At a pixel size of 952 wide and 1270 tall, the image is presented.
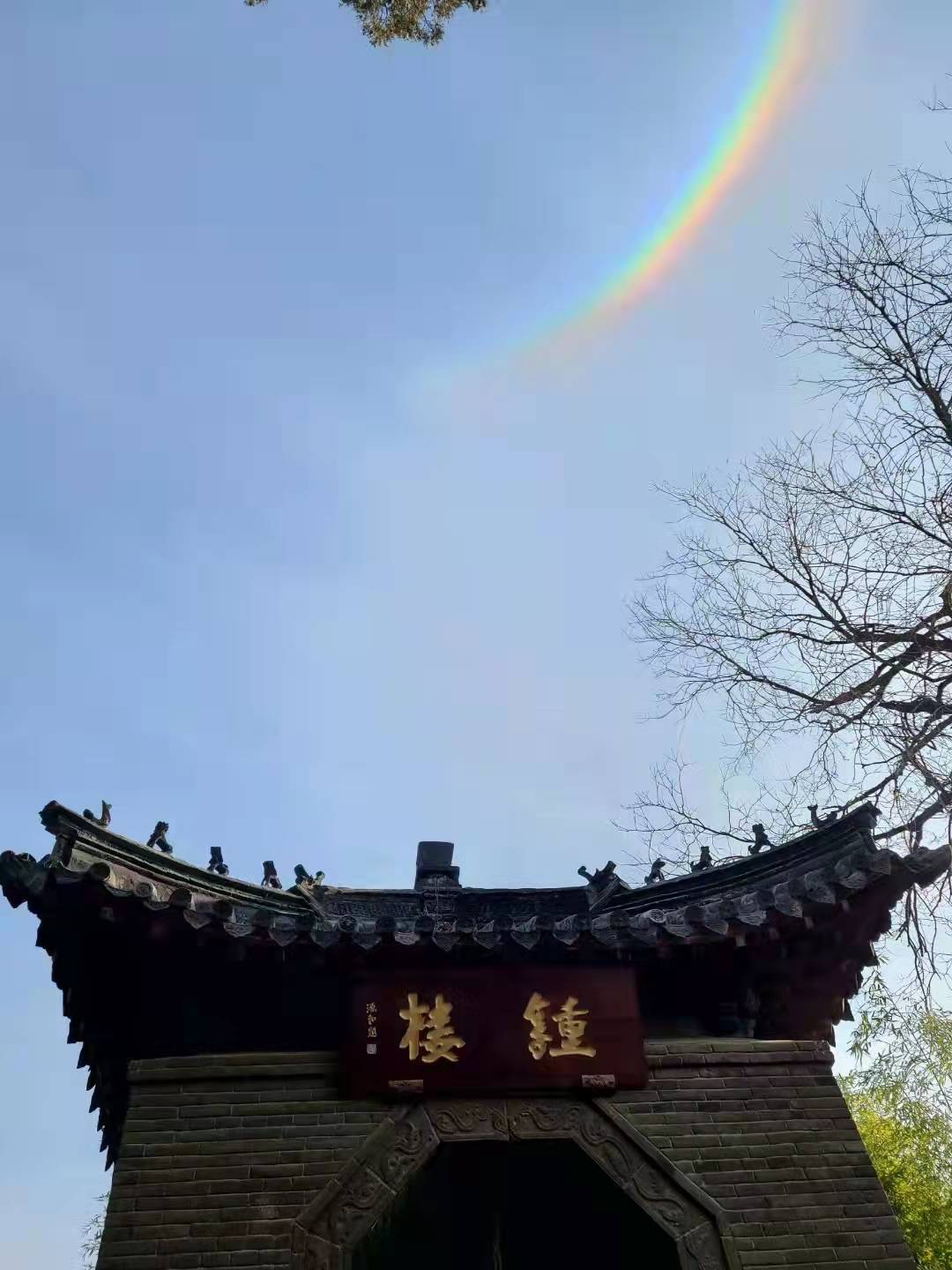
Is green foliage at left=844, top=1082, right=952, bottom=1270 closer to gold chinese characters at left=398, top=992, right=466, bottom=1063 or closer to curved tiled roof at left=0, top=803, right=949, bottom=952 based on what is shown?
curved tiled roof at left=0, top=803, right=949, bottom=952

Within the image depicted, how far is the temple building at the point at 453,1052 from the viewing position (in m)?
5.14

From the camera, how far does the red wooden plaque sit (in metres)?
5.64

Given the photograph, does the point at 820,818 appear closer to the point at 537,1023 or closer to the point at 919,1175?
the point at 537,1023

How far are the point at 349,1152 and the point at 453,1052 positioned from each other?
790mm

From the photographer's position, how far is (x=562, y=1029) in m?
5.81

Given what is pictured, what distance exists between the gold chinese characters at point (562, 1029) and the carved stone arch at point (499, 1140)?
0.26 m

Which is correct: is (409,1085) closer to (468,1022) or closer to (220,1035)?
(468,1022)

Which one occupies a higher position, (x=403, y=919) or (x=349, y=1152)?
(x=403, y=919)

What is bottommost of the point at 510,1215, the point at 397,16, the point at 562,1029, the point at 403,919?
the point at 510,1215

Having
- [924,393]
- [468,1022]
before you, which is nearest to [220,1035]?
[468,1022]

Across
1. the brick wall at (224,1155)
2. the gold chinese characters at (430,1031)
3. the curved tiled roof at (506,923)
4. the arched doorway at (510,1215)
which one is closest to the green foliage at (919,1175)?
the arched doorway at (510,1215)

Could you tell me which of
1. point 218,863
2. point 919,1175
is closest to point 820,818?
point 218,863

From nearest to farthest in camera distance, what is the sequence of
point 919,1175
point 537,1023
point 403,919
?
point 537,1023, point 403,919, point 919,1175

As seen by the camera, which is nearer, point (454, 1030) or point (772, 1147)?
point (772, 1147)
